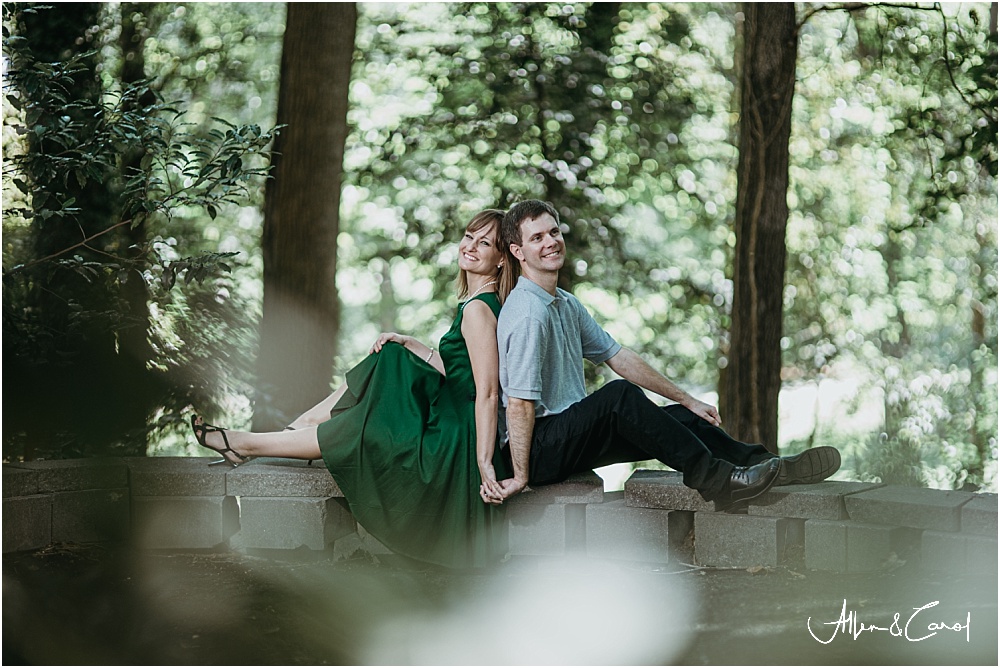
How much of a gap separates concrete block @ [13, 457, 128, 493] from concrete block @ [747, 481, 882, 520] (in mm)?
2916

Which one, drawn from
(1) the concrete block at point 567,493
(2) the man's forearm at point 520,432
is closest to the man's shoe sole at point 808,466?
(1) the concrete block at point 567,493

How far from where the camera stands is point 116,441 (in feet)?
17.4

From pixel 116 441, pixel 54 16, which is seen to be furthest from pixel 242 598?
pixel 54 16

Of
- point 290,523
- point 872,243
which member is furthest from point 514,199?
point 290,523

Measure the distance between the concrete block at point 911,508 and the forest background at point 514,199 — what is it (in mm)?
1941

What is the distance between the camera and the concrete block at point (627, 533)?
408cm

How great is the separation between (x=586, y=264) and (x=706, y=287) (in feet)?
6.61

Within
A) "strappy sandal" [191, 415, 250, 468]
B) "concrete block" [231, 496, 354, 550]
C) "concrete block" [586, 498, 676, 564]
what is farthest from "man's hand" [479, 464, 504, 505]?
"strappy sandal" [191, 415, 250, 468]

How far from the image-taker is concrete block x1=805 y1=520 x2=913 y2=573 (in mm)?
3750

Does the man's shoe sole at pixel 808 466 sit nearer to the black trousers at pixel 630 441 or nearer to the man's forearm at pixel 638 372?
the black trousers at pixel 630 441

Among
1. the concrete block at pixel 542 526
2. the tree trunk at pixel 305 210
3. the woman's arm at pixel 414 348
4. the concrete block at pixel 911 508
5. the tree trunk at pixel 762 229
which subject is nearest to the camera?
the concrete block at pixel 911 508

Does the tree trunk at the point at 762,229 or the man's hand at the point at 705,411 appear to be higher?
the tree trunk at the point at 762,229

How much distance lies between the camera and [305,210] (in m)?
6.44

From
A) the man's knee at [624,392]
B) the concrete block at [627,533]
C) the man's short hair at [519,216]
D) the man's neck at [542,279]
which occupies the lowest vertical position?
the concrete block at [627,533]
